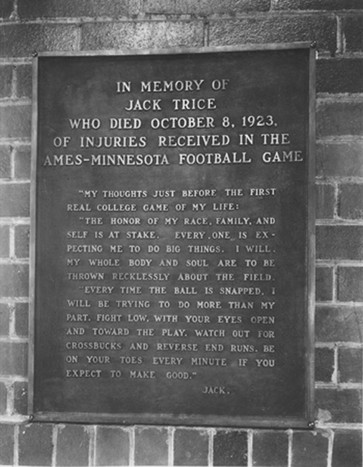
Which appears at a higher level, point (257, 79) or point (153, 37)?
point (153, 37)

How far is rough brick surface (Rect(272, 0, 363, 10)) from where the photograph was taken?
10.9 feet

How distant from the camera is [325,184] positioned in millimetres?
3277

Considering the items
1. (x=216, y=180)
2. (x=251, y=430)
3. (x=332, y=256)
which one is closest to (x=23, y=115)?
(x=216, y=180)

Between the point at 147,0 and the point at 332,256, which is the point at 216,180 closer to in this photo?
the point at 332,256

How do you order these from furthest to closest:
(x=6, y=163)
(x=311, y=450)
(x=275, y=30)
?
1. (x=6, y=163)
2. (x=275, y=30)
3. (x=311, y=450)

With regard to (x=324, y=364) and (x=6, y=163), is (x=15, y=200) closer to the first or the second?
(x=6, y=163)

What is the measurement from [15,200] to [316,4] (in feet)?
6.12

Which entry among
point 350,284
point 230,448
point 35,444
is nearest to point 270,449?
point 230,448

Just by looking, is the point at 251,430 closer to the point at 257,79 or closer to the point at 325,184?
the point at 325,184

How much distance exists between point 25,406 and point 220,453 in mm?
1042

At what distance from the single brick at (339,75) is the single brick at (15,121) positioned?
1524 millimetres

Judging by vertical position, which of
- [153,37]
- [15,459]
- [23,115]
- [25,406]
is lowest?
[15,459]

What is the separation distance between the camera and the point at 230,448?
3.28 meters

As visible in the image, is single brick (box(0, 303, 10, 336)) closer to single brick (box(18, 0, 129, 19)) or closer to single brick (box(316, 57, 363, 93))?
single brick (box(18, 0, 129, 19))
